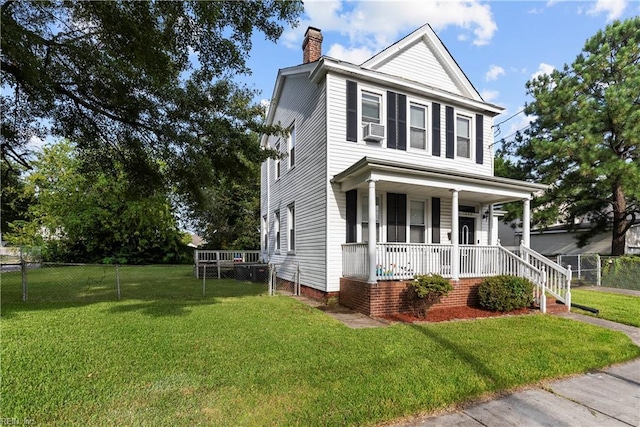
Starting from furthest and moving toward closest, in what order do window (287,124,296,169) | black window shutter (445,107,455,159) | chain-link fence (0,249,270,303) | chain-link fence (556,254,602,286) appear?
chain-link fence (556,254,602,286) → window (287,124,296,169) → black window shutter (445,107,455,159) → chain-link fence (0,249,270,303)

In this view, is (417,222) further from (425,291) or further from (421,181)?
(425,291)

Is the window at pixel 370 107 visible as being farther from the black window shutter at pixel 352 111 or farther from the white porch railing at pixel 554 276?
the white porch railing at pixel 554 276

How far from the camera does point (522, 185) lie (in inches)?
396

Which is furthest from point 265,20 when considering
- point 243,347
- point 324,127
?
point 243,347

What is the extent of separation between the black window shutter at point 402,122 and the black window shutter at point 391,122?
0.52ft

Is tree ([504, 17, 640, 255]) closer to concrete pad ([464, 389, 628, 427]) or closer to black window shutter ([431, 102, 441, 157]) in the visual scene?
black window shutter ([431, 102, 441, 157])

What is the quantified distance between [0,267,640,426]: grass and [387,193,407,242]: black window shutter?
11.7 feet

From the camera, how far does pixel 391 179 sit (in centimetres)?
843

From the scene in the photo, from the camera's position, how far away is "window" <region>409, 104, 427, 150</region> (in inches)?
423

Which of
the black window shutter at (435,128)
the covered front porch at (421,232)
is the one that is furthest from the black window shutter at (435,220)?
the black window shutter at (435,128)

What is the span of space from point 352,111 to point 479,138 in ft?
16.1

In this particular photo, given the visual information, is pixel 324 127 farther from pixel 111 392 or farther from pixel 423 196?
pixel 111 392

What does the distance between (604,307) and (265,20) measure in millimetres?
10972

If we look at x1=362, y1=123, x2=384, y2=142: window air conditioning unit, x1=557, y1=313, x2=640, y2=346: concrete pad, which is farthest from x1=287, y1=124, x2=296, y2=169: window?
x1=557, y1=313, x2=640, y2=346: concrete pad
